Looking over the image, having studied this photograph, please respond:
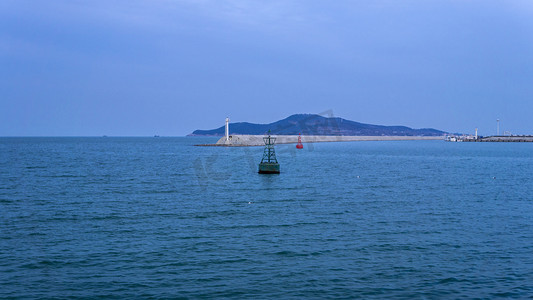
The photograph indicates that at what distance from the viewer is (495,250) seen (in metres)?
23.6

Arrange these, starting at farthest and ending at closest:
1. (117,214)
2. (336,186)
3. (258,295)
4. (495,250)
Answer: (336,186)
(117,214)
(495,250)
(258,295)

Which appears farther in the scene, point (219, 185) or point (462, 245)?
point (219, 185)

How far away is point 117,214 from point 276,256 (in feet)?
51.8

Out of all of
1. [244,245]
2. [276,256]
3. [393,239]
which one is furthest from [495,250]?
[244,245]

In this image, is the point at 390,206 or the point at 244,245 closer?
the point at 244,245

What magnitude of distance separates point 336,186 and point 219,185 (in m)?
13.7

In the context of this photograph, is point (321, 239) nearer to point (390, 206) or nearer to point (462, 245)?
point (462, 245)

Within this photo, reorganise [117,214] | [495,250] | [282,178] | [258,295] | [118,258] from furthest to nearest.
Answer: [282,178]
[117,214]
[495,250]
[118,258]
[258,295]

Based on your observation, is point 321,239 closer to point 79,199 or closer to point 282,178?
point 79,199

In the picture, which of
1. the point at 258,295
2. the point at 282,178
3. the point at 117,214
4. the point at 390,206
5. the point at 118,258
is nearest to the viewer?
the point at 258,295

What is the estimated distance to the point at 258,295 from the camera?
17688 millimetres

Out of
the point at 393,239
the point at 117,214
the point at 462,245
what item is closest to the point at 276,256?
the point at 393,239

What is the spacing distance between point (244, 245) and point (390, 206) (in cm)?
1707

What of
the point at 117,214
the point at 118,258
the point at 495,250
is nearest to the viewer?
the point at 118,258
